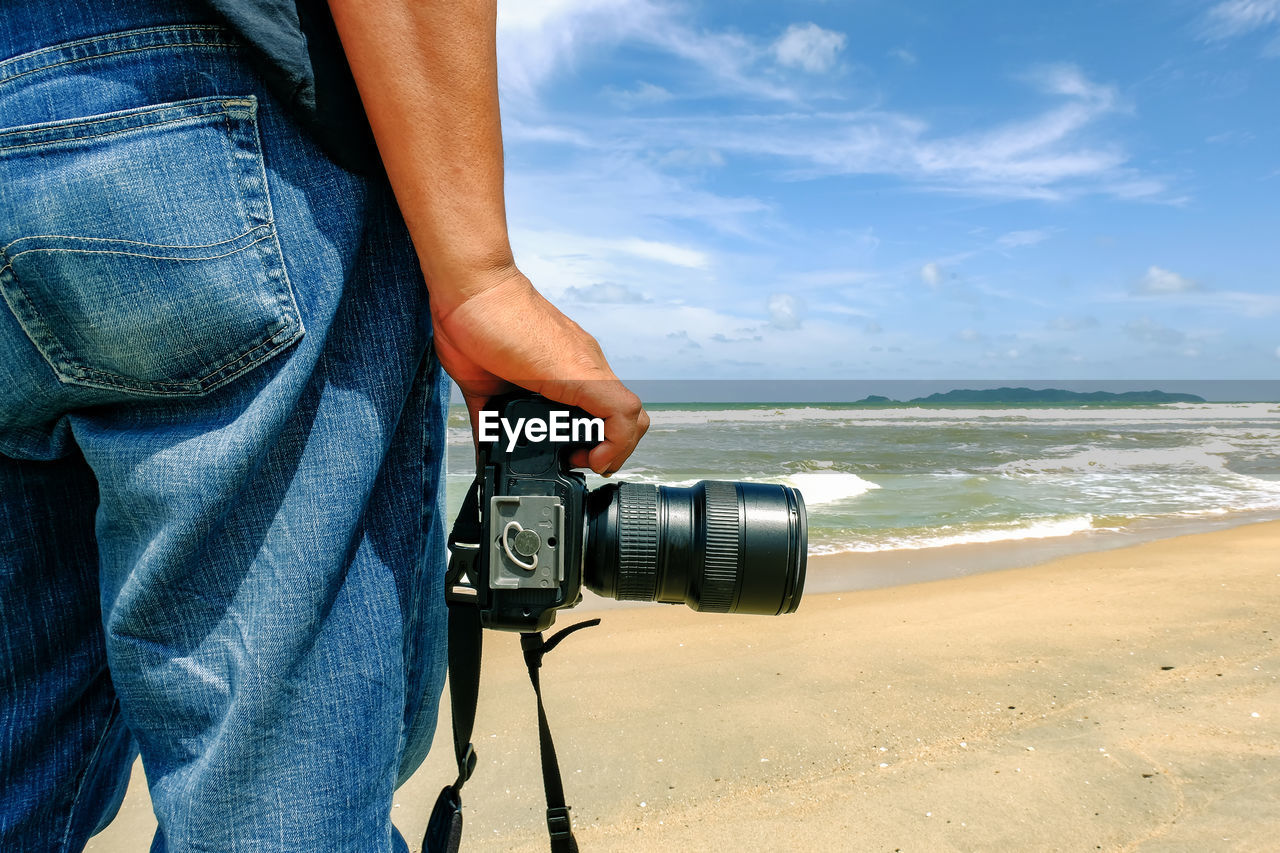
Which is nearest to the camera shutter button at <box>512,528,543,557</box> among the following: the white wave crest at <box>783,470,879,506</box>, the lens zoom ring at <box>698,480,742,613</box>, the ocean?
the lens zoom ring at <box>698,480,742,613</box>

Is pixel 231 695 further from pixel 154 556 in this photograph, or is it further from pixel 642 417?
pixel 642 417

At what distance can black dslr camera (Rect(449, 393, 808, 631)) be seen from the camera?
Answer: 885 mm

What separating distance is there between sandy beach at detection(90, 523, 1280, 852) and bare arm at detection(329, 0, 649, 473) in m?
1.50

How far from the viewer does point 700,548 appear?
1.05 metres

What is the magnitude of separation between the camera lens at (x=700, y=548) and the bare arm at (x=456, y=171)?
1.02 ft

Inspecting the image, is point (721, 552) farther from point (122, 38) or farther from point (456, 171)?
point (122, 38)

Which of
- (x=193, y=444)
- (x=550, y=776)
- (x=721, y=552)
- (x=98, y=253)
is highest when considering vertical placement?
(x=98, y=253)

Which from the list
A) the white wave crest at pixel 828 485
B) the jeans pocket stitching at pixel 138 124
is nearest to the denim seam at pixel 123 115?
the jeans pocket stitching at pixel 138 124

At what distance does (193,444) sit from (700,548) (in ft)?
2.08

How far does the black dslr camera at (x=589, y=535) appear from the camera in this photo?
88 cm

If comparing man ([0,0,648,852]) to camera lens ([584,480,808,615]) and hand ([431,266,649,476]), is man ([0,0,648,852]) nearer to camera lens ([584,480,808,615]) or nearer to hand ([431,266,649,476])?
hand ([431,266,649,476])

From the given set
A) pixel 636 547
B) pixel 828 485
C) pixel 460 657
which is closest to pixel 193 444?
pixel 460 657

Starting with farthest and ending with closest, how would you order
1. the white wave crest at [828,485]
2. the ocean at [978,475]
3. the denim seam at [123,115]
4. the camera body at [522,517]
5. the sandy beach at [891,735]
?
1. the white wave crest at [828,485]
2. the ocean at [978,475]
3. the sandy beach at [891,735]
4. the camera body at [522,517]
5. the denim seam at [123,115]

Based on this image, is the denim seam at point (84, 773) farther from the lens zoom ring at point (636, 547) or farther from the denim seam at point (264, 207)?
the lens zoom ring at point (636, 547)
